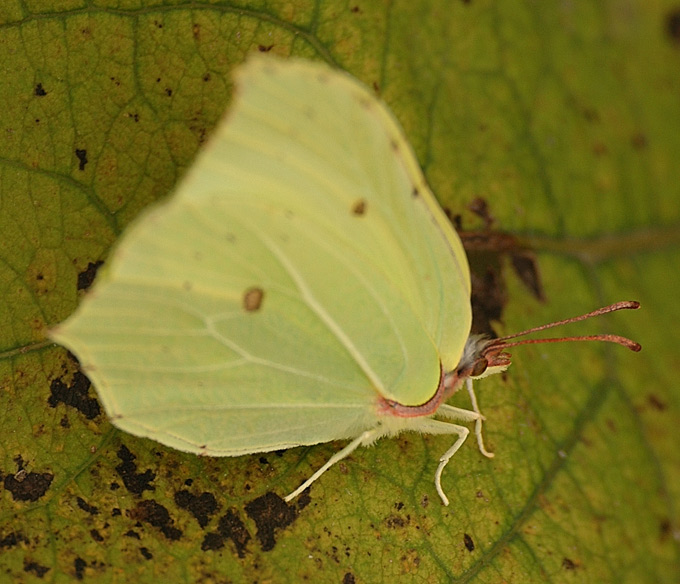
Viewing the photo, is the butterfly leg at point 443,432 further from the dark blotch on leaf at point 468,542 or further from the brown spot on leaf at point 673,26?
the brown spot on leaf at point 673,26

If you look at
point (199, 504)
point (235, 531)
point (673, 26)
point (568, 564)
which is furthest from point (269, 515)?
point (673, 26)

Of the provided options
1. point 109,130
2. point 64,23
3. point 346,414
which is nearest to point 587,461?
point 346,414

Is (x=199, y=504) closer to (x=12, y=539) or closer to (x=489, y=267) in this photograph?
(x=12, y=539)

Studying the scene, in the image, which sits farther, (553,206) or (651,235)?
(651,235)

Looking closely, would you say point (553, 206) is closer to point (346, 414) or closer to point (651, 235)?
point (651, 235)

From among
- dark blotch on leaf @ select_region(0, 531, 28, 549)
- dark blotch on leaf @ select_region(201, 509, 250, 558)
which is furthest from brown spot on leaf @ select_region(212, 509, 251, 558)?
dark blotch on leaf @ select_region(0, 531, 28, 549)

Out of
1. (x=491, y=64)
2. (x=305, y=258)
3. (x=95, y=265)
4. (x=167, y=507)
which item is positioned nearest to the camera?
(x=305, y=258)

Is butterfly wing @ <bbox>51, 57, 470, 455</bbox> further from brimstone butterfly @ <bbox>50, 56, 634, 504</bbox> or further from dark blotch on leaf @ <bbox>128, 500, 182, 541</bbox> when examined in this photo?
dark blotch on leaf @ <bbox>128, 500, 182, 541</bbox>
